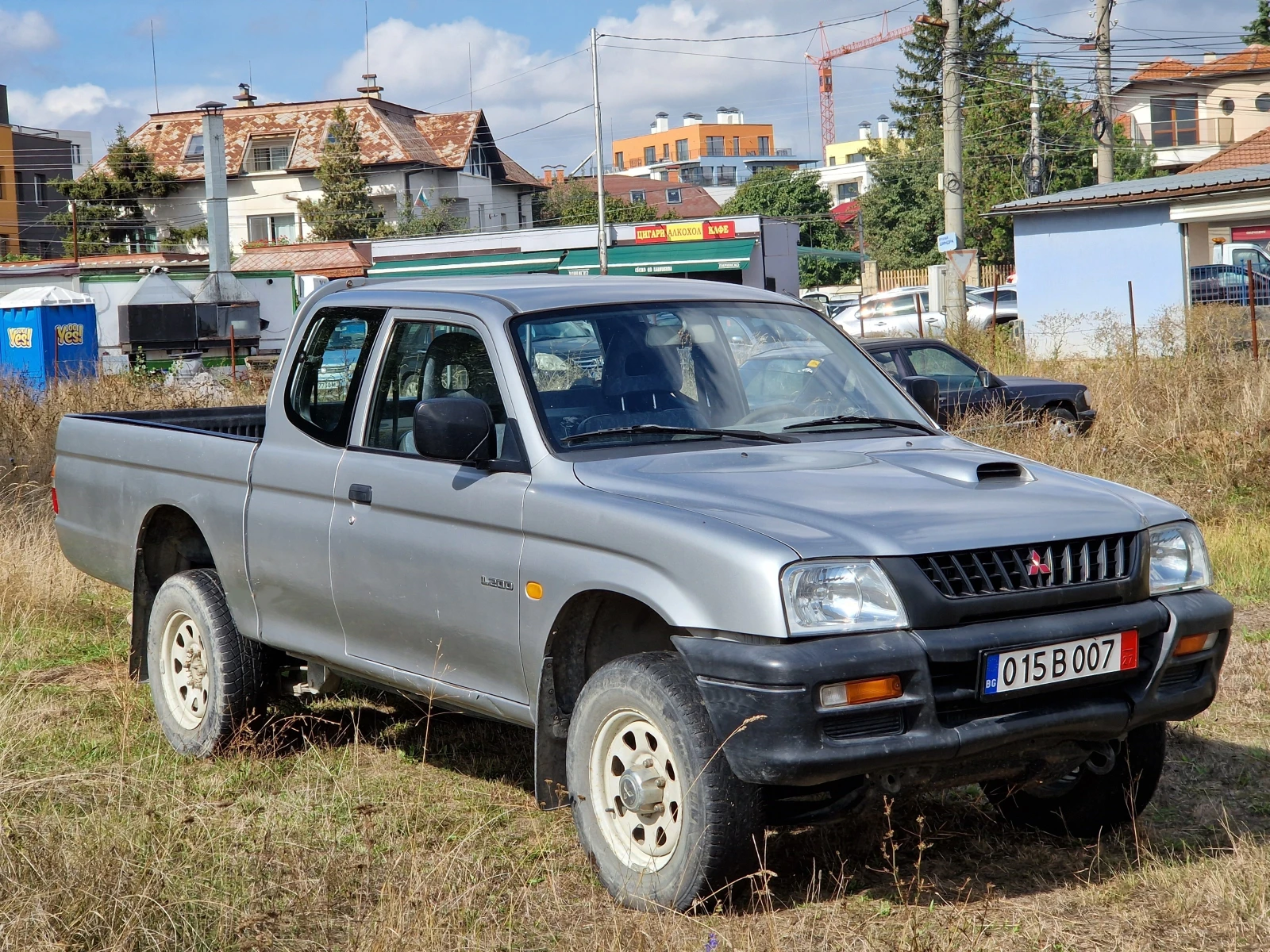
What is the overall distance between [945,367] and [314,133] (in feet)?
183

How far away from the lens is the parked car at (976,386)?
1456 centimetres

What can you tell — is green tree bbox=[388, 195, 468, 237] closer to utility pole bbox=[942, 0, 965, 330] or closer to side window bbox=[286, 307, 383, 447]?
utility pole bbox=[942, 0, 965, 330]

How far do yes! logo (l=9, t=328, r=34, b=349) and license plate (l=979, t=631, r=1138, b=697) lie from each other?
25408 mm

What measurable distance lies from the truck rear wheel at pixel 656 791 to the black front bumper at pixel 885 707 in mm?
125

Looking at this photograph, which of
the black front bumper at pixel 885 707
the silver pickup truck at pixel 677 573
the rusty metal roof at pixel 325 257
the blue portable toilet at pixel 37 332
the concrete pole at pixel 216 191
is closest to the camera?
the black front bumper at pixel 885 707

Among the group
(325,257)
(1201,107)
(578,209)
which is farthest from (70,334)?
(1201,107)

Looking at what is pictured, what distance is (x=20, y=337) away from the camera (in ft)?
85.2

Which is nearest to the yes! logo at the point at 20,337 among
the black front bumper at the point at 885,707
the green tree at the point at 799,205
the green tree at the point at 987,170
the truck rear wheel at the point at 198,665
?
the truck rear wheel at the point at 198,665

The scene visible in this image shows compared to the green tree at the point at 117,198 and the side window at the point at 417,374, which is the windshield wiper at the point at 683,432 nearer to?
the side window at the point at 417,374

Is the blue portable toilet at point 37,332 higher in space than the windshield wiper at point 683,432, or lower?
higher

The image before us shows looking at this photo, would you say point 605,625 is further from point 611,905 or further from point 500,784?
point 500,784

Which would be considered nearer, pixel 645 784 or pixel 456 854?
pixel 645 784

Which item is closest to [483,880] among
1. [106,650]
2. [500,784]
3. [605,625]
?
[605,625]

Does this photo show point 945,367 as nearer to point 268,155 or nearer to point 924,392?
point 924,392
